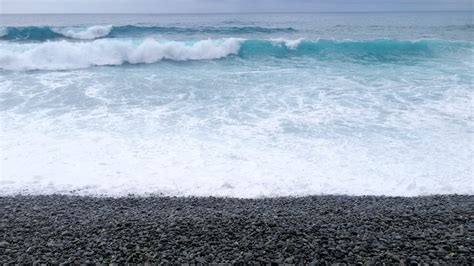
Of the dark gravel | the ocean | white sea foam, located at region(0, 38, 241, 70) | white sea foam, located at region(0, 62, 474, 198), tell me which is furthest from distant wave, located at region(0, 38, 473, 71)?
the dark gravel

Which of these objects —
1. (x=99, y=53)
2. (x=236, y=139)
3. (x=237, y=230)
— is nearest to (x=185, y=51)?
(x=99, y=53)

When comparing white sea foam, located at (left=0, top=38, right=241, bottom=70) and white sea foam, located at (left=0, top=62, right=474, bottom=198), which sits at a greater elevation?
white sea foam, located at (left=0, top=38, right=241, bottom=70)

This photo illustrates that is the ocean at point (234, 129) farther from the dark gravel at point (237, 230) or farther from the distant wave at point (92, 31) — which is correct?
the distant wave at point (92, 31)

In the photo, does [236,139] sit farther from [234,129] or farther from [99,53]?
[99,53]

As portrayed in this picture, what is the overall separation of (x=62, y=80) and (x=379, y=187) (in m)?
11.5

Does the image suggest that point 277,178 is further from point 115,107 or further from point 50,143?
point 115,107

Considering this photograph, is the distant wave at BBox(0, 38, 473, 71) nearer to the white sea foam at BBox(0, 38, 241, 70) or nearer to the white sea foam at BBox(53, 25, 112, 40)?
the white sea foam at BBox(0, 38, 241, 70)

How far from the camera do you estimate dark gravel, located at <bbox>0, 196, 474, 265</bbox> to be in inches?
135

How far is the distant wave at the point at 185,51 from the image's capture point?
1669 centimetres

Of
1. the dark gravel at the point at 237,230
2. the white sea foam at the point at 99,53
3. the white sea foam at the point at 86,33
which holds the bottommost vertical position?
the dark gravel at the point at 237,230

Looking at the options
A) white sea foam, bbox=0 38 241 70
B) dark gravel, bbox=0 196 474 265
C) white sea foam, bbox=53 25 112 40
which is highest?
white sea foam, bbox=53 25 112 40

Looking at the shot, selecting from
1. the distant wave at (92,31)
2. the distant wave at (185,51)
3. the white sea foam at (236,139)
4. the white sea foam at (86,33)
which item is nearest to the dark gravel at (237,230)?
the white sea foam at (236,139)

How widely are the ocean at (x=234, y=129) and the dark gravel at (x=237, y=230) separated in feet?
1.92

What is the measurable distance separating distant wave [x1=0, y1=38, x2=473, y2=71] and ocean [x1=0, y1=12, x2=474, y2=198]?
11.7 inches
